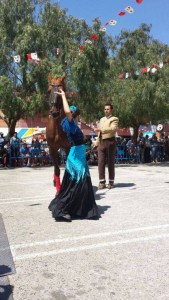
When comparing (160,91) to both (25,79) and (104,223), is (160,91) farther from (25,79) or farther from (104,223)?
(104,223)

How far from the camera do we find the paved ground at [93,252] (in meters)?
2.99

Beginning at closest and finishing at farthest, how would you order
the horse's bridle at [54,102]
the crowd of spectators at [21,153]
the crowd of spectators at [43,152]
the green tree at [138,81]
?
the horse's bridle at [54,102], the crowd of spectators at [21,153], the crowd of spectators at [43,152], the green tree at [138,81]

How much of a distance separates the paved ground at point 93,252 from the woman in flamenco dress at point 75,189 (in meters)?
0.16

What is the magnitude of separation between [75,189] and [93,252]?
1.54m

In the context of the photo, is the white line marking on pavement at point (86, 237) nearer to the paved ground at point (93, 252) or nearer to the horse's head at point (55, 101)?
the paved ground at point (93, 252)

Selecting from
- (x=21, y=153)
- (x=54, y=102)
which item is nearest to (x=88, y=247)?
(x=54, y=102)

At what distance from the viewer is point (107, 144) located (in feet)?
29.1

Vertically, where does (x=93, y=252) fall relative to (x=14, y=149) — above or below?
below

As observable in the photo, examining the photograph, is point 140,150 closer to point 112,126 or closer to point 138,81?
point 138,81

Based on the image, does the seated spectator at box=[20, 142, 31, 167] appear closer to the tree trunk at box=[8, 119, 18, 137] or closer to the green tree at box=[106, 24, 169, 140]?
the tree trunk at box=[8, 119, 18, 137]

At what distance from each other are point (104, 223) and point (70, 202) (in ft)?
1.93

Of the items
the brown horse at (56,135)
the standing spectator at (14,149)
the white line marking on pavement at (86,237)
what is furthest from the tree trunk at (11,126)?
the white line marking on pavement at (86,237)

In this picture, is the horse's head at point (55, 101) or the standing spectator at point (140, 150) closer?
the horse's head at point (55, 101)

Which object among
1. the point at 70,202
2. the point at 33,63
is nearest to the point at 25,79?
the point at 33,63
